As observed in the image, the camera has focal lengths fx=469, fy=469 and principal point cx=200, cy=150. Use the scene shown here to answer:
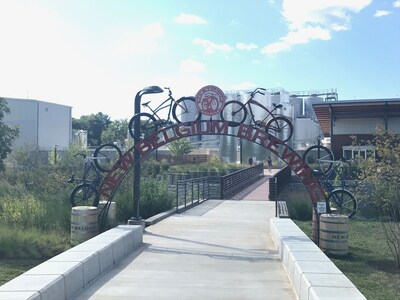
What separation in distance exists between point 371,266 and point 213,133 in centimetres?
464

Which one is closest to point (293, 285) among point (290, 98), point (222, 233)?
point (222, 233)

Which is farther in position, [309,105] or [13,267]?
[309,105]

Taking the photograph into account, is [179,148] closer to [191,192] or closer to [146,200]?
[191,192]

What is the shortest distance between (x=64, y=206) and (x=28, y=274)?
719 centimetres

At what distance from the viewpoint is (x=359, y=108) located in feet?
123

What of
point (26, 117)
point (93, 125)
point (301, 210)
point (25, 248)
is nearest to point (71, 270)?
point (25, 248)

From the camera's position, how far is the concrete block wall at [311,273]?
16.0 feet

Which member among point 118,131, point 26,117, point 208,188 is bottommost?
point 208,188

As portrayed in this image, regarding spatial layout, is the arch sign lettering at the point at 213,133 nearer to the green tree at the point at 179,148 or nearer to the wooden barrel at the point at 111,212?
the wooden barrel at the point at 111,212

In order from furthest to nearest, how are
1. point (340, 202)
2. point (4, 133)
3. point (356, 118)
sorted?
point (356, 118) → point (4, 133) → point (340, 202)

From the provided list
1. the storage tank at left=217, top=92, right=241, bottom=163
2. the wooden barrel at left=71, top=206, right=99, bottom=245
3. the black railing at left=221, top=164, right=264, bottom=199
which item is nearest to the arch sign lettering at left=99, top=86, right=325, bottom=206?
the wooden barrel at left=71, top=206, right=99, bottom=245

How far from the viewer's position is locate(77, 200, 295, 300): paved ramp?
6273mm

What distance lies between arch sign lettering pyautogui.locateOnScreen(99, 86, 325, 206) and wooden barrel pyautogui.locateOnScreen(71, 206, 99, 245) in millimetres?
930

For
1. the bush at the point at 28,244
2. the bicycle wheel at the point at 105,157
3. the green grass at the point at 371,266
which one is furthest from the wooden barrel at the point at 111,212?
the green grass at the point at 371,266
